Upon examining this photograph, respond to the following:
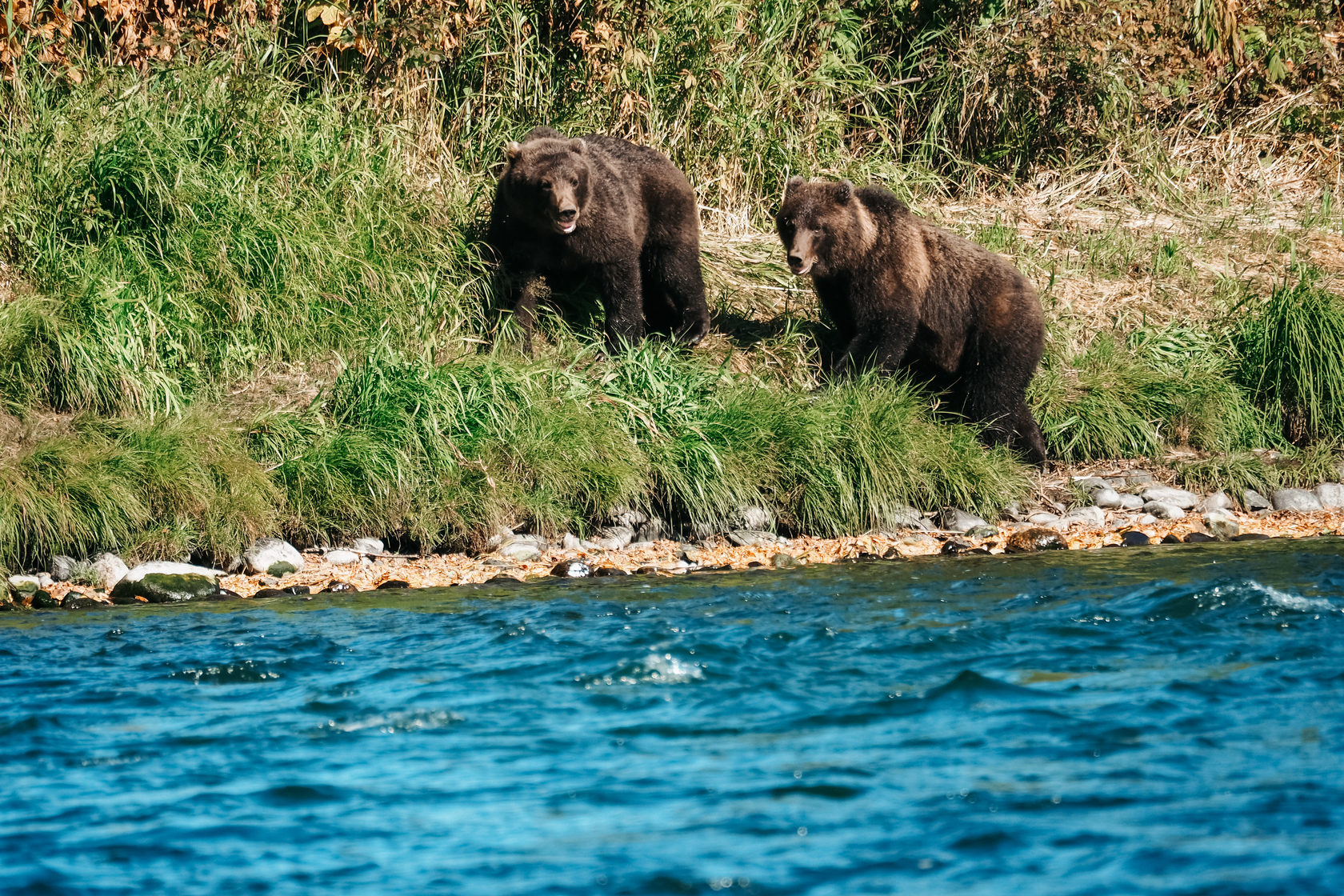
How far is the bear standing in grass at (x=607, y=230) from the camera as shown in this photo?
24.7 feet

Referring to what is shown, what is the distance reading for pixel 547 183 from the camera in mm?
7410

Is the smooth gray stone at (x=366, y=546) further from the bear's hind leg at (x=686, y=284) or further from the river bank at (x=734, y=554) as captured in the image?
the bear's hind leg at (x=686, y=284)

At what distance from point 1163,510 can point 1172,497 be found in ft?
0.61

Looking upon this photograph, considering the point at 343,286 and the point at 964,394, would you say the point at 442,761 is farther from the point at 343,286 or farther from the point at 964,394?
A: the point at 964,394

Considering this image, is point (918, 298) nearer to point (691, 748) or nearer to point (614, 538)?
point (614, 538)

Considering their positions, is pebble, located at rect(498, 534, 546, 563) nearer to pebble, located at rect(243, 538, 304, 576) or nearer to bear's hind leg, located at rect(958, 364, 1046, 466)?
pebble, located at rect(243, 538, 304, 576)

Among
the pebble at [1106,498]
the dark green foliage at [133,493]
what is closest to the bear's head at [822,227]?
the pebble at [1106,498]

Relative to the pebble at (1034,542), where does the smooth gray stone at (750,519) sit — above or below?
above

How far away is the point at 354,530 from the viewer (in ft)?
20.8

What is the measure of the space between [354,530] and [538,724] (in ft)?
9.94

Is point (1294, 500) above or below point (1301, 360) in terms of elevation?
below

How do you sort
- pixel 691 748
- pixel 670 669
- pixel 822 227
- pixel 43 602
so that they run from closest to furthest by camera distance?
pixel 691 748
pixel 670 669
pixel 43 602
pixel 822 227

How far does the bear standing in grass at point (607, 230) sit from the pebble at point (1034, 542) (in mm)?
2460

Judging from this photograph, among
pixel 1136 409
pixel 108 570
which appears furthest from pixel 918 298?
pixel 108 570
